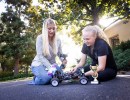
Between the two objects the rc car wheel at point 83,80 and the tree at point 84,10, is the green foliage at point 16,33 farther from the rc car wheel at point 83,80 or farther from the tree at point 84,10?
the rc car wheel at point 83,80

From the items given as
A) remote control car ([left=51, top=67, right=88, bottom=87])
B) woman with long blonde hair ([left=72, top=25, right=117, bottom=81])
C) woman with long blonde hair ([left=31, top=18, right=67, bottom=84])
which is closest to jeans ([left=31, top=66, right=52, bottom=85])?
woman with long blonde hair ([left=31, top=18, right=67, bottom=84])

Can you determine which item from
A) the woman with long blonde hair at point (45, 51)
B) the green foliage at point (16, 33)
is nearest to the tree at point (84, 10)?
the green foliage at point (16, 33)

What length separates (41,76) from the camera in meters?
5.41

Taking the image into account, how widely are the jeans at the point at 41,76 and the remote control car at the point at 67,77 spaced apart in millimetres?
187

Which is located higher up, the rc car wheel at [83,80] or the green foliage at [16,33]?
the green foliage at [16,33]

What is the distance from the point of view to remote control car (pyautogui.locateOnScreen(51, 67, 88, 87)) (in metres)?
5.02

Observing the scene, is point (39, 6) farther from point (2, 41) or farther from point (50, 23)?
point (50, 23)

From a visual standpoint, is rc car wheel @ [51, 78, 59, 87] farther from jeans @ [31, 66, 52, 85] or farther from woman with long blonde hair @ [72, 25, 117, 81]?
woman with long blonde hair @ [72, 25, 117, 81]

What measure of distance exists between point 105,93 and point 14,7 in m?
26.0

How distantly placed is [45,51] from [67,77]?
0.68 m

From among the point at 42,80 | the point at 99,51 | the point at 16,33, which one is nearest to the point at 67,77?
the point at 42,80

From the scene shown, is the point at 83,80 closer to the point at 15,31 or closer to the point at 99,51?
A: the point at 99,51

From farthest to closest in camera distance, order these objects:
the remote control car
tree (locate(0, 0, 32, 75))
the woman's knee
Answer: tree (locate(0, 0, 32, 75))
the woman's knee
the remote control car

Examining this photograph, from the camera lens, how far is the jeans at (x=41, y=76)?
5402 mm
